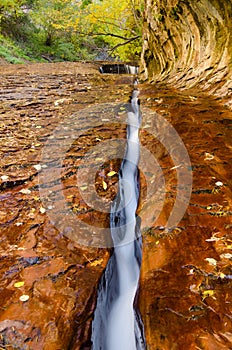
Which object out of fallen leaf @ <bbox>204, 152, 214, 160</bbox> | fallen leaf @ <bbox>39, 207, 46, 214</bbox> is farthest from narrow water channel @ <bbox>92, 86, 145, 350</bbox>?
fallen leaf @ <bbox>204, 152, 214, 160</bbox>

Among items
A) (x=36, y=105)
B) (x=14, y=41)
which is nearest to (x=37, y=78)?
(x=36, y=105)

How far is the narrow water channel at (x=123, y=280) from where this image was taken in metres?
2.04

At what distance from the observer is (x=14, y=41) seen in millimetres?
18172

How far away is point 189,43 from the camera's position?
22.0 ft

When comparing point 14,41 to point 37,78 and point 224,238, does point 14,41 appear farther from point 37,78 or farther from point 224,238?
point 224,238

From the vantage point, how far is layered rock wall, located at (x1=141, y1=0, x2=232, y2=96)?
509 cm

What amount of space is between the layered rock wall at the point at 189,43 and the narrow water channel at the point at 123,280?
9.63 feet

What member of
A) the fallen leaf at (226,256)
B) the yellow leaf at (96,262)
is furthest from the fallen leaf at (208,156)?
the yellow leaf at (96,262)

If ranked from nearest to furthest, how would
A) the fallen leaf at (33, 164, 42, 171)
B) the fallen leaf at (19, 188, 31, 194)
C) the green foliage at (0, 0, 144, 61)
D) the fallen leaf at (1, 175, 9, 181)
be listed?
the fallen leaf at (19, 188, 31, 194), the fallen leaf at (1, 175, 9, 181), the fallen leaf at (33, 164, 42, 171), the green foliage at (0, 0, 144, 61)

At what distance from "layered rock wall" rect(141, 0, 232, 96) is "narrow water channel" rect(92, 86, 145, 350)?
293 centimetres

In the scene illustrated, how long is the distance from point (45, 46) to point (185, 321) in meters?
21.5

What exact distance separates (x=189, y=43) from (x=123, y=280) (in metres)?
6.18

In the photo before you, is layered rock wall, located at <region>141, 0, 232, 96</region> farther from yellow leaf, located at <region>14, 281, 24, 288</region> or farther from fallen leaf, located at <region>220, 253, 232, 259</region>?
yellow leaf, located at <region>14, 281, 24, 288</region>

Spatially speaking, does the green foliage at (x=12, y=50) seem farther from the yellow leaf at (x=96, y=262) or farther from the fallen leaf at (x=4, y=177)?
the yellow leaf at (x=96, y=262)
